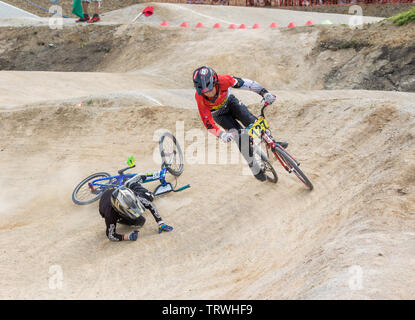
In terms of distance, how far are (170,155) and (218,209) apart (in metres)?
2.41

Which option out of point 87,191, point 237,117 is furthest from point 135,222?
point 237,117

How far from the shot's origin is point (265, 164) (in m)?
8.41

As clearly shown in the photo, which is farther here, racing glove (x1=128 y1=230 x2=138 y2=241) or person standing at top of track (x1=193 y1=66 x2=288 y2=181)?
racing glove (x1=128 y1=230 x2=138 y2=241)

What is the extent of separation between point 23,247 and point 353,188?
266 inches

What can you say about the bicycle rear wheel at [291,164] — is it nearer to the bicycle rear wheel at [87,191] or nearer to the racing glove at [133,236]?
the racing glove at [133,236]

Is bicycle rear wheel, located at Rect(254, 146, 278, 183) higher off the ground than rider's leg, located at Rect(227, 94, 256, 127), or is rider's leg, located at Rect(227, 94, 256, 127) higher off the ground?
rider's leg, located at Rect(227, 94, 256, 127)

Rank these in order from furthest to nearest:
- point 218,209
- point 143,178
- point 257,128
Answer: point 143,178, point 218,209, point 257,128

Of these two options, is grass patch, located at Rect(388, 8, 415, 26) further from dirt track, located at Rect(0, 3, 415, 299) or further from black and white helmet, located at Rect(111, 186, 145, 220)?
black and white helmet, located at Rect(111, 186, 145, 220)

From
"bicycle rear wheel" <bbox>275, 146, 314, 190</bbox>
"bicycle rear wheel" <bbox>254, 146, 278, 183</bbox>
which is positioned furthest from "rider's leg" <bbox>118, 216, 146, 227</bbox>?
"bicycle rear wheel" <bbox>275, 146, 314, 190</bbox>

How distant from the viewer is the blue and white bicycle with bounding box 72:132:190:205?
31.7ft

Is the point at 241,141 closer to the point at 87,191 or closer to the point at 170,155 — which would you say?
the point at 170,155

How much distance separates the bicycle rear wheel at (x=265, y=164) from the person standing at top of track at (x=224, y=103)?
10 cm

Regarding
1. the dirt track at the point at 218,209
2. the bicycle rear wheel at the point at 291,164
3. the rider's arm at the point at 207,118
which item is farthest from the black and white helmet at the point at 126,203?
the bicycle rear wheel at the point at 291,164

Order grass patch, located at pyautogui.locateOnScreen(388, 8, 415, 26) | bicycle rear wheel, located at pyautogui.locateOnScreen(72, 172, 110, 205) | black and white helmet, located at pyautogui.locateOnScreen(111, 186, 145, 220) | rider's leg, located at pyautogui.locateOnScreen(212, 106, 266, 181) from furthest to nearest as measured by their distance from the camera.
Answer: grass patch, located at pyautogui.locateOnScreen(388, 8, 415, 26) < bicycle rear wheel, located at pyautogui.locateOnScreen(72, 172, 110, 205) < rider's leg, located at pyautogui.locateOnScreen(212, 106, 266, 181) < black and white helmet, located at pyautogui.locateOnScreen(111, 186, 145, 220)
